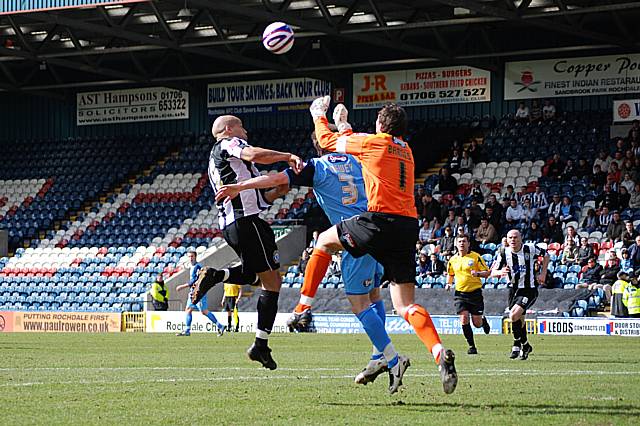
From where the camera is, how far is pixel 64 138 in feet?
156

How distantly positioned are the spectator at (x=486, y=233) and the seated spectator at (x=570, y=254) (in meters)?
2.42

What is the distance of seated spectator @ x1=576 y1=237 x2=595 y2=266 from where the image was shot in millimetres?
28422

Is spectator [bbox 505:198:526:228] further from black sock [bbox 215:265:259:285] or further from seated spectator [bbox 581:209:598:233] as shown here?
black sock [bbox 215:265:259:285]

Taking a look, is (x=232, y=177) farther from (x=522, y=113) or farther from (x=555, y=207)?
(x=522, y=113)

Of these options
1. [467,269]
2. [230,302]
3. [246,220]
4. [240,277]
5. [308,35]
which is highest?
[308,35]

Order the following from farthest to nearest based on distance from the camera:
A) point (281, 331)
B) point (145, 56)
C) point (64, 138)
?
point (64, 138) → point (145, 56) → point (281, 331)

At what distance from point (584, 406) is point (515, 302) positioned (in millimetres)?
8799

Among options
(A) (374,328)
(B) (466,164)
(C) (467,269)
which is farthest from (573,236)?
(A) (374,328)

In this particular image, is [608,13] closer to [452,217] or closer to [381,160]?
[452,217]

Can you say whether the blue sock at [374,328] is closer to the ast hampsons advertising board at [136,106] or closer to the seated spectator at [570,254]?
the seated spectator at [570,254]

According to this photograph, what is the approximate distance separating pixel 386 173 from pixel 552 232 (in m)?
22.3

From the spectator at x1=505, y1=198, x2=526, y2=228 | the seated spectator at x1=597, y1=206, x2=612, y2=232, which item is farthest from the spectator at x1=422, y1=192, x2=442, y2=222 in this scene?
the seated spectator at x1=597, y1=206, x2=612, y2=232

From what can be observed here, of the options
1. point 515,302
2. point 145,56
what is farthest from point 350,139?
point 145,56

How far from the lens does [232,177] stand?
10656 mm
